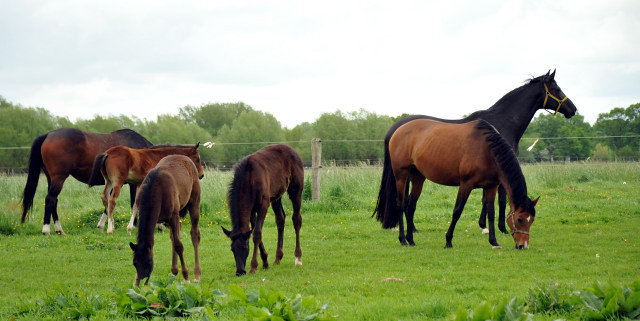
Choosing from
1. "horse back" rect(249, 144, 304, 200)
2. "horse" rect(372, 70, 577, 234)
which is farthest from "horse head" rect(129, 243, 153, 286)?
"horse" rect(372, 70, 577, 234)

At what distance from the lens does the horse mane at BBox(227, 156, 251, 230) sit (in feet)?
23.5

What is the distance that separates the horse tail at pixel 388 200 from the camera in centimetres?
1064

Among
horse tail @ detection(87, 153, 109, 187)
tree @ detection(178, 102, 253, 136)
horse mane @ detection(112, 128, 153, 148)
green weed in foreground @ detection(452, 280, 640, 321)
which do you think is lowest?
green weed in foreground @ detection(452, 280, 640, 321)

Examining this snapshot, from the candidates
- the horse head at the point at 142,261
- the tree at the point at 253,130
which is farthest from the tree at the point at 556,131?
the horse head at the point at 142,261

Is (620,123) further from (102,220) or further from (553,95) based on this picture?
(102,220)

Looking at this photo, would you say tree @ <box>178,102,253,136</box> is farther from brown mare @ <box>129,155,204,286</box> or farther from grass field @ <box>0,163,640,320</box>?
brown mare @ <box>129,155,204,286</box>

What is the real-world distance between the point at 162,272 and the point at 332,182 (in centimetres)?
800

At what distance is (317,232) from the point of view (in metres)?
10.6

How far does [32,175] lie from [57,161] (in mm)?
624

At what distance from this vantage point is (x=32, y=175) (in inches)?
452

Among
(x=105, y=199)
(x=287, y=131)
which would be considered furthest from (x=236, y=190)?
(x=287, y=131)

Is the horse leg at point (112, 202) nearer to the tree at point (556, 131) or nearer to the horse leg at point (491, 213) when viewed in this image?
the horse leg at point (491, 213)

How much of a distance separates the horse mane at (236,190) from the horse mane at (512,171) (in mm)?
3806

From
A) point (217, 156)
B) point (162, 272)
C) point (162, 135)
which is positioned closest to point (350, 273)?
point (162, 272)
